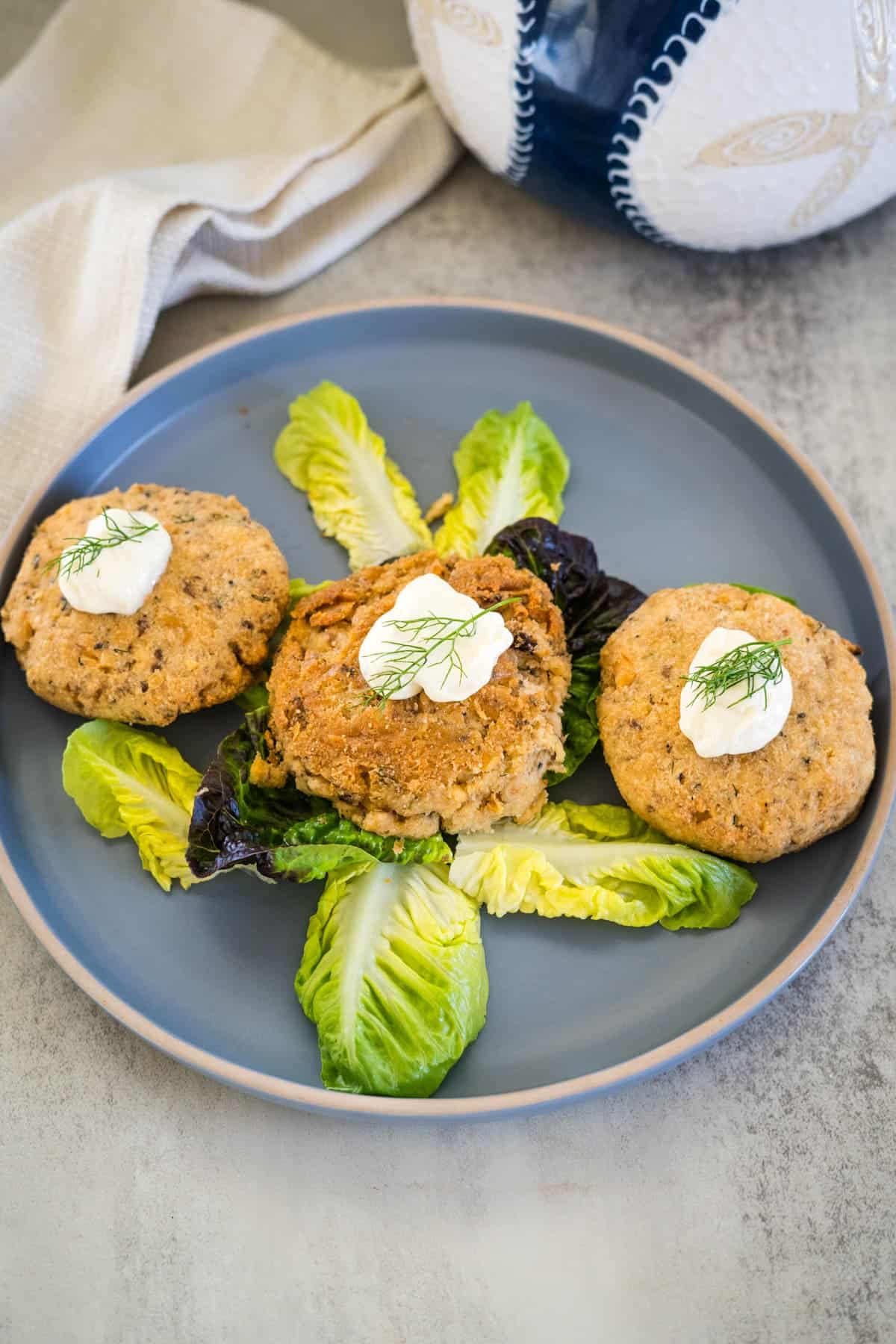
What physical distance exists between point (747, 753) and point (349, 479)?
5.84ft

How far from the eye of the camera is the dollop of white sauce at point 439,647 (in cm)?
351

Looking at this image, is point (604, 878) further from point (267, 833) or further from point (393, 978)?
point (267, 833)

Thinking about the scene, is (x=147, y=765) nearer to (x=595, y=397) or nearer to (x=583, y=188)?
(x=595, y=397)

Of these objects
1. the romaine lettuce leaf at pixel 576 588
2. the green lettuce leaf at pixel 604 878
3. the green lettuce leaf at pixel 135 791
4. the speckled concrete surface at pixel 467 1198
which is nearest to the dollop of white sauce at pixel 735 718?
the green lettuce leaf at pixel 604 878

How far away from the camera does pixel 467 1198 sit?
3393mm

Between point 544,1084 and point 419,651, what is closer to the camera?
point 544,1084

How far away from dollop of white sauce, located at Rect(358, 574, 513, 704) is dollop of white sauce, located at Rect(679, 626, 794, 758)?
0.60 meters

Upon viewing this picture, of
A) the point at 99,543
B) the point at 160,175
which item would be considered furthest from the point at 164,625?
the point at 160,175

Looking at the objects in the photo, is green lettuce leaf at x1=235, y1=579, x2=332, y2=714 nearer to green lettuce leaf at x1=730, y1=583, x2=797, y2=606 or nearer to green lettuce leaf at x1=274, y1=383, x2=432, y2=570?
green lettuce leaf at x1=274, y1=383, x2=432, y2=570

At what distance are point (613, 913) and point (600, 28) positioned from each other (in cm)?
287

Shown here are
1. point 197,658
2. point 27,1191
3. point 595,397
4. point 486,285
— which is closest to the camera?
point 27,1191

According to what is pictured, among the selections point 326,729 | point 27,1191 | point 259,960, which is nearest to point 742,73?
point 326,729

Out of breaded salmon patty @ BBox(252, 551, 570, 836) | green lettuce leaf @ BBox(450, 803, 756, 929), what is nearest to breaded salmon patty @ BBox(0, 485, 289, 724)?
breaded salmon patty @ BBox(252, 551, 570, 836)

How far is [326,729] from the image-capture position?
357 cm
